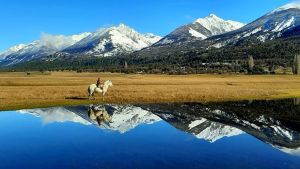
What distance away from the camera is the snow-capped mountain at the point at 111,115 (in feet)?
145

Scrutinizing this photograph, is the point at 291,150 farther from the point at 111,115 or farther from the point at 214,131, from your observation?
the point at 111,115

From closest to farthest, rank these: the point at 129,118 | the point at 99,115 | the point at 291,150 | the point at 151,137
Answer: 1. the point at 291,150
2. the point at 151,137
3. the point at 129,118
4. the point at 99,115

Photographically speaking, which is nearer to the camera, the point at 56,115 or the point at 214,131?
the point at 214,131

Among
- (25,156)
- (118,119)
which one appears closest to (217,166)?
(25,156)

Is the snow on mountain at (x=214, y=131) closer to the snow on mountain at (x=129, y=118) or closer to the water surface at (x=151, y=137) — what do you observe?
the water surface at (x=151, y=137)

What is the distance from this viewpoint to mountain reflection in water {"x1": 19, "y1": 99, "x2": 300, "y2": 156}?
37.9m

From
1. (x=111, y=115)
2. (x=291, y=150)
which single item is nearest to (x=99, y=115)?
(x=111, y=115)

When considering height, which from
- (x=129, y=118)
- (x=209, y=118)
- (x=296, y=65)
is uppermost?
(x=129, y=118)

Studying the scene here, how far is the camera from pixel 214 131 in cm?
3962

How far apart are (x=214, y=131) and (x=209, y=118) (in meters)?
9.33

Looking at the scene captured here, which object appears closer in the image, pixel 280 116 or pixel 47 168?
pixel 47 168

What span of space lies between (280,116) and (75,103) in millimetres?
28714

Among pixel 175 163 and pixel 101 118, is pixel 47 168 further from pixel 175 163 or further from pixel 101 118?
pixel 101 118

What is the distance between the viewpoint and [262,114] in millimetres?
52938
